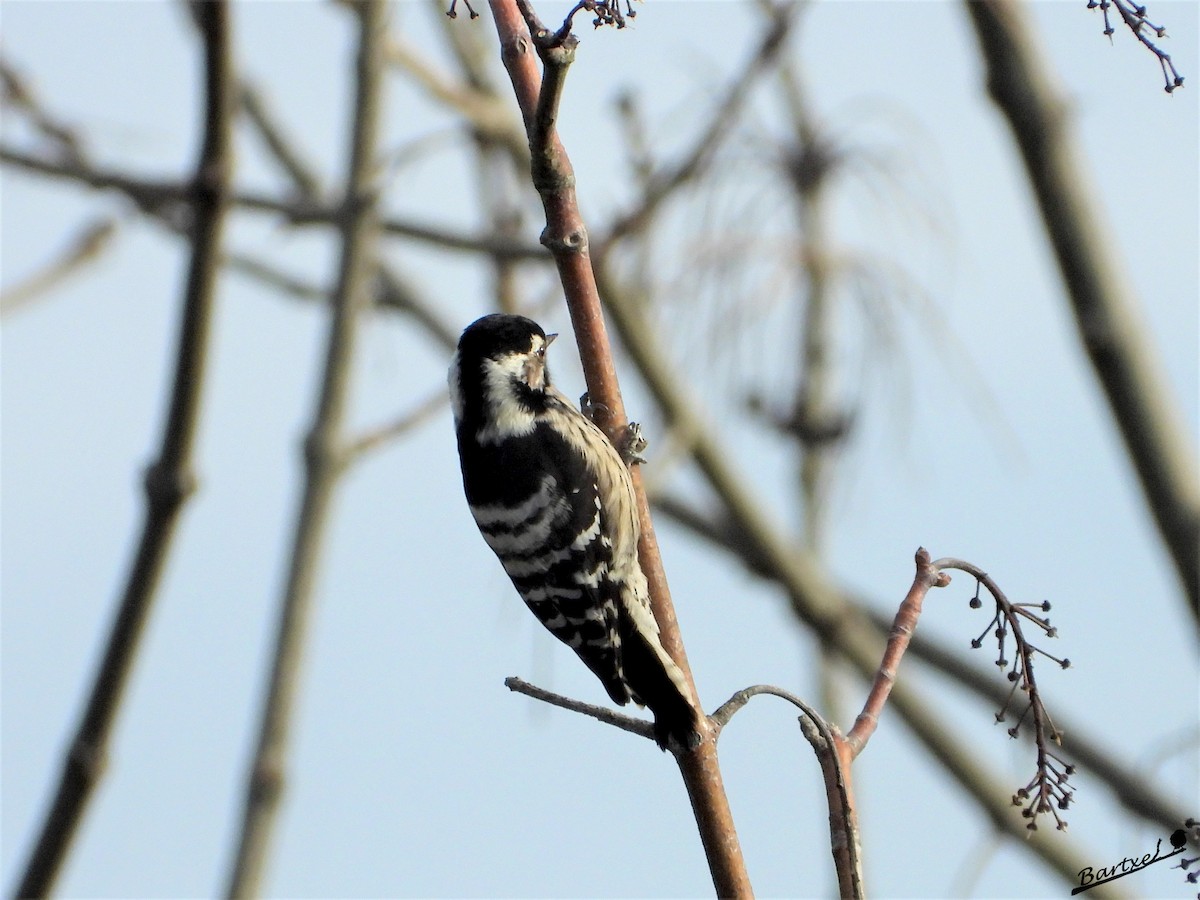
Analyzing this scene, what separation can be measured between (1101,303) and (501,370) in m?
2.18

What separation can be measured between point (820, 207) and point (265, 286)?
8.75ft

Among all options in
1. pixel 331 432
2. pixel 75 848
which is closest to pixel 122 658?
pixel 75 848

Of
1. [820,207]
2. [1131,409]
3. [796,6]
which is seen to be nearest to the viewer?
[1131,409]

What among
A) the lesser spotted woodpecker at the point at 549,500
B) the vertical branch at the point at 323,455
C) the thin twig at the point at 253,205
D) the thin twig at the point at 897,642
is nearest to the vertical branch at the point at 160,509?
the thin twig at the point at 253,205

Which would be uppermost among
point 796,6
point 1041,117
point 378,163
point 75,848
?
point 796,6

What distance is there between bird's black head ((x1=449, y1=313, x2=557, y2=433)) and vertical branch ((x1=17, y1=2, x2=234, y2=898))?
2176 mm

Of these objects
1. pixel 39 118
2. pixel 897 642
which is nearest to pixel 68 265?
pixel 39 118

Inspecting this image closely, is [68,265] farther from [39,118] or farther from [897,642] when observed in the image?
[897,642]

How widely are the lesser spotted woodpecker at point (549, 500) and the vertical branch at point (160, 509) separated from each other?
1800 mm

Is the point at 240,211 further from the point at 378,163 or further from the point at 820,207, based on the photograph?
the point at 820,207

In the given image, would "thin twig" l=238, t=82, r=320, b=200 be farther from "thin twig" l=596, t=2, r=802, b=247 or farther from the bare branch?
the bare branch

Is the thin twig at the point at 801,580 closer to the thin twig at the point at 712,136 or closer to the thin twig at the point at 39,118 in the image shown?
the thin twig at the point at 712,136

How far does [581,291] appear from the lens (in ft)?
10.1

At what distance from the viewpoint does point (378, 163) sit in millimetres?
4203
